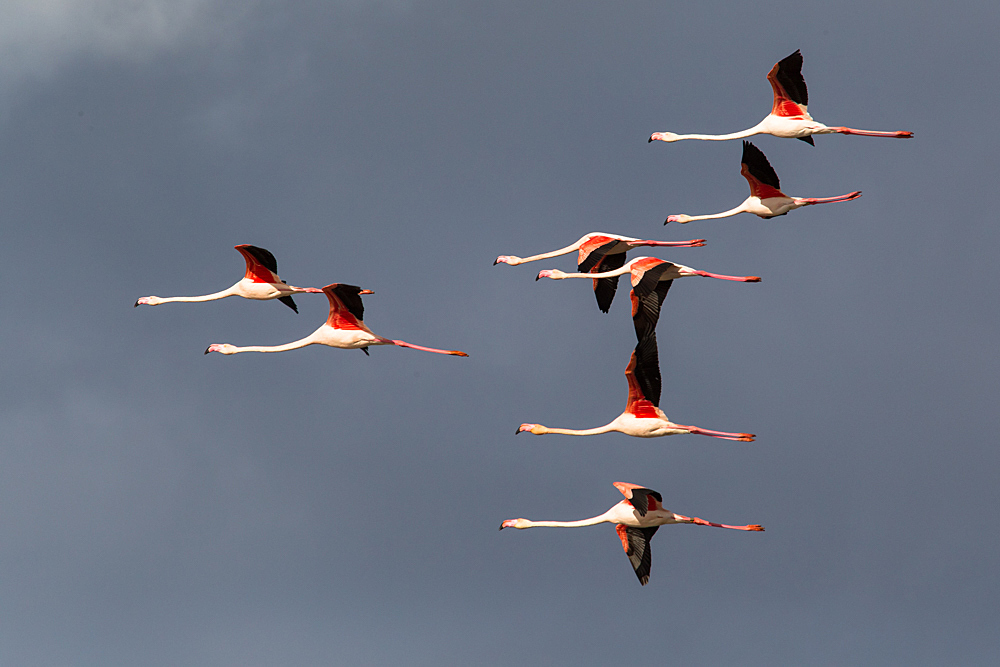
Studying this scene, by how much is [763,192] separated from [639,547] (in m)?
12.1

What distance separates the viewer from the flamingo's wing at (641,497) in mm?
49344

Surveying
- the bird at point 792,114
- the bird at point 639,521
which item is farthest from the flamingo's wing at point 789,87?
the bird at point 639,521

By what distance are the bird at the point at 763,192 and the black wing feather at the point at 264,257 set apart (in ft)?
49.0

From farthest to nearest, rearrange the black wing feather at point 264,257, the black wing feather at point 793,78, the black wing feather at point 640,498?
the black wing feather at point 793,78 → the black wing feather at point 264,257 → the black wing feather at point 640,498

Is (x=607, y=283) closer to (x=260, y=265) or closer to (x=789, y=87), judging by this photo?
(x=789, y=87)

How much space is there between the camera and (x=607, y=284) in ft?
191

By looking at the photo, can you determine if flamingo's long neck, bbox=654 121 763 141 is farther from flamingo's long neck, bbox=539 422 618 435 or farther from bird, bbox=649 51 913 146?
flamingo's long neck, bbox=539 422 618 435

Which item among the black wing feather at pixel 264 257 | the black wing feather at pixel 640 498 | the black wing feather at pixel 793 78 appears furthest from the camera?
the black wing feather at pixel 793 78

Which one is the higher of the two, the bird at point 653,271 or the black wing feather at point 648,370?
the bird at point 653,271

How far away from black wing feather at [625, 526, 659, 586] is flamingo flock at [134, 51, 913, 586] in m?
0.03

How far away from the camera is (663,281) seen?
5459cm

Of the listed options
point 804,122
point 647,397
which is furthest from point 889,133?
point 647,397

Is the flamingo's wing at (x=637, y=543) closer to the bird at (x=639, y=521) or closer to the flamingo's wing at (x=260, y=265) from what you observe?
the bird at (x=639, y=521)

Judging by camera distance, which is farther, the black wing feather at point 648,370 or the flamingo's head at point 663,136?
the flamingo's head at point 663,136
